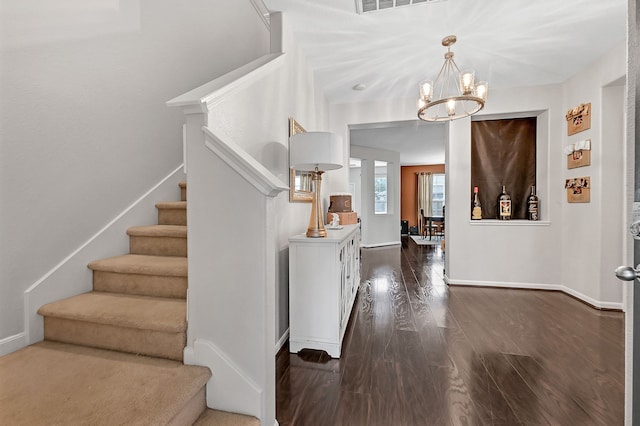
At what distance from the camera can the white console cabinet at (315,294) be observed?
2.05 meters

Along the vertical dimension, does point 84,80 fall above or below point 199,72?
below

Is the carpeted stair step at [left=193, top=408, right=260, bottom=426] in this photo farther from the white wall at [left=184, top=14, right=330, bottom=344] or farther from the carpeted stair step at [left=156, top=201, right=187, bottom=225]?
the carpeted stair step at [left=156, top=201, right=187, bottom=225]

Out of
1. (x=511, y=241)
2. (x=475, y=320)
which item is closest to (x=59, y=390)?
(x=475, y=320)

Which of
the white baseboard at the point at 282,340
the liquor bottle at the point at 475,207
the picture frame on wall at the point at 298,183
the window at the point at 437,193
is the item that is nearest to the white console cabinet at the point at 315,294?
the white baseboard at the point at 282,340

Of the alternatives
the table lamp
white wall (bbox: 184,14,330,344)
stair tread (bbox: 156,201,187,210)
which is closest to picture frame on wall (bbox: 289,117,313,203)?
white wall (bbox: 184,14,330,344)

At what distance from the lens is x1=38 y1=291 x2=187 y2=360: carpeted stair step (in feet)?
4.33

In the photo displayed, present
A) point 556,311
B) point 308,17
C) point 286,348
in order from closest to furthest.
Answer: point 286,348
point 308,17
point 556,311

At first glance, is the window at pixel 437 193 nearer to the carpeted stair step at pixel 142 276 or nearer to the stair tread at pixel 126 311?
the carpeted stair step at pixel 142 276

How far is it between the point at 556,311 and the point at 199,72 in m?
4.45

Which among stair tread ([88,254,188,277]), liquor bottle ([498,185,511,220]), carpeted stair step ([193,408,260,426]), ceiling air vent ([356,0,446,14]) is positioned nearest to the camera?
carpeted stair step ([193,408,260,426])

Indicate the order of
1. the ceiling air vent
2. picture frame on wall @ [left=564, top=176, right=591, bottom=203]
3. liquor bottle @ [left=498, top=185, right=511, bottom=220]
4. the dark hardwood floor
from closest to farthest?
the dark hardwood floor
the ceiling air vent
picture frame on wall @ [left=564, top=176, right=591, bottom=203]
liquor bottle @ [left=498, top=185, right=511, bottom=220]

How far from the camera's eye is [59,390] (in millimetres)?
1080

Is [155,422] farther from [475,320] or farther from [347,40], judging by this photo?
[347,40]

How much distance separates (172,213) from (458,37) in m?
3.09
